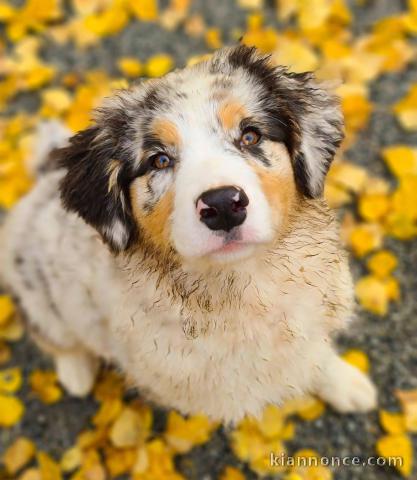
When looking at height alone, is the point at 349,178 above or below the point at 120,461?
above

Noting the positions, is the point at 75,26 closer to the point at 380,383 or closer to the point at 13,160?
the point at 13,160

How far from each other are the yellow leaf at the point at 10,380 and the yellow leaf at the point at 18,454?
13.5 inches

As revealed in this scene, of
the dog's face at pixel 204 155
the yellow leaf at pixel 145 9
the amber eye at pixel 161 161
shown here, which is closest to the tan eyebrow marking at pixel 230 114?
the dog's face at pixel 204 155

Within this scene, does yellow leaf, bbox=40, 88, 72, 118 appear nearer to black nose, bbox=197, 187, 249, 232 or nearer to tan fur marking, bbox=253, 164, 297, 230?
tan fur marking, bbox=253, 164, 297, 230

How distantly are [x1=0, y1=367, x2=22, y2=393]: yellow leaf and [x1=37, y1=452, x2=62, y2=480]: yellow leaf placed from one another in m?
0.55

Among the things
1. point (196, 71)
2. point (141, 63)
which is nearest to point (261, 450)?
A: point (196, 71)

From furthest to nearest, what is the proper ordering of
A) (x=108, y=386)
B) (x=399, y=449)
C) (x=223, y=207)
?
(x=108, y=386) → (x=399, y=449) → (x=223, y=207)

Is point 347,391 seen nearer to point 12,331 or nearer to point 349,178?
point 349,178

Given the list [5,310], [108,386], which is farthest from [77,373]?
[5,310]

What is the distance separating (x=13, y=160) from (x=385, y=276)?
2910 mm

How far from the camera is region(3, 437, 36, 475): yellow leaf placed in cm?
346

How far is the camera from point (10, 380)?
3783mm

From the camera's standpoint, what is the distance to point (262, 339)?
8.50 ft

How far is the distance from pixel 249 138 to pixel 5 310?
2.48 meters
